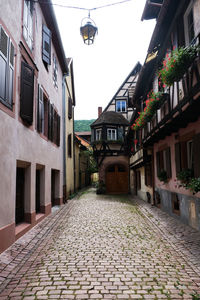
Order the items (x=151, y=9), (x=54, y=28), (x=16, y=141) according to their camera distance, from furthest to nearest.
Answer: (x=54, y=28) → (x=151, y=9) → (x=16, y=141)

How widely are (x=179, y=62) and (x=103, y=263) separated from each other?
5.16 meters

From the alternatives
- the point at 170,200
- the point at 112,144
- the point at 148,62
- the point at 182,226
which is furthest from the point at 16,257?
the point at 112,144

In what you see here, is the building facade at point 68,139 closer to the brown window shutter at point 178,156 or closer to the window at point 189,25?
the brown window shutter at point 178,156

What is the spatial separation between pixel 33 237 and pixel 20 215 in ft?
4.06

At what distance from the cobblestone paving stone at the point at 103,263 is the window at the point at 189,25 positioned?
5641 mm

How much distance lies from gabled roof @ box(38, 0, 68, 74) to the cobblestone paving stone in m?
7.94

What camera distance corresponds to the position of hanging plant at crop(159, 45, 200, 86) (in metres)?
5.93

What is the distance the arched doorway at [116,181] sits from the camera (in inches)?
848

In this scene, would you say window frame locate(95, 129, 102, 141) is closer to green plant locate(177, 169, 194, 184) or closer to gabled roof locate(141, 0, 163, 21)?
gabled roof locate(141, 0, 163, 21)

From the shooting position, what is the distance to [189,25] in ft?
22.9

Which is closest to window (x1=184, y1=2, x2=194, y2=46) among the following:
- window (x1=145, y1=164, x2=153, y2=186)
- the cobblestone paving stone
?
the cobblestone paving stone

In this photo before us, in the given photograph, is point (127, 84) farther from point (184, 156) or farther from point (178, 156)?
point (184, 156)

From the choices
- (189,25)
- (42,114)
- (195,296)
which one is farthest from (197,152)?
(42,114)

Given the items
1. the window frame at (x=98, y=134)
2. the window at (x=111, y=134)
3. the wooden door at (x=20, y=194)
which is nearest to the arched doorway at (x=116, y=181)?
the window at (x=111, y=134)
